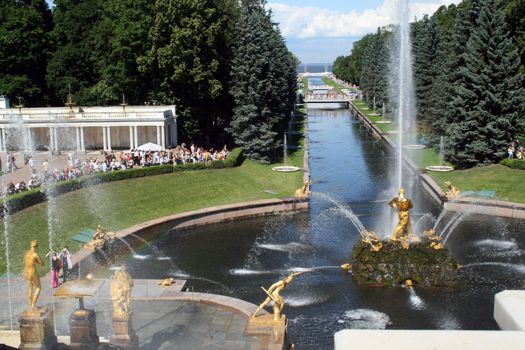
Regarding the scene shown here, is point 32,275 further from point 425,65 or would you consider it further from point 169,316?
point 425,65

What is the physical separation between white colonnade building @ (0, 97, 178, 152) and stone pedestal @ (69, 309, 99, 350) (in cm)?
3533

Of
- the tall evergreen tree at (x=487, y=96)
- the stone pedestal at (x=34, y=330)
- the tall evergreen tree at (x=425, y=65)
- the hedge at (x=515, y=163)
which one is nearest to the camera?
the stone pedestal at (x=34, y=330)

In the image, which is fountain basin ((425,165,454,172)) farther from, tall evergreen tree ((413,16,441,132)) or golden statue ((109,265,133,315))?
golden statue ((109,265,133,315))

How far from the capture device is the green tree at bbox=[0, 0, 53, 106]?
200 ft

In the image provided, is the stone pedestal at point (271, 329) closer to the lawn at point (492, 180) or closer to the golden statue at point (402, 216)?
the golden statue at point (402, 216)

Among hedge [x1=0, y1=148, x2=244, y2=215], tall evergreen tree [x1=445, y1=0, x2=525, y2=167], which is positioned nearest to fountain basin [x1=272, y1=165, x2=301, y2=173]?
hedge [x1=0, y1=148, x2=244, y2=215]

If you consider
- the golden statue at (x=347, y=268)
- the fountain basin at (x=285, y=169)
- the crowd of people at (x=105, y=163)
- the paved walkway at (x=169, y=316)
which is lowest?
the golden statue at (x=347, y=268)

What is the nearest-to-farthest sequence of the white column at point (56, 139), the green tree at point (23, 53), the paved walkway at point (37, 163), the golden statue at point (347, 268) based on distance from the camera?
the golden statue at point (347, 268) → the paved walkway at point (37, 163) → the white column at point (56, 139) → the green tree at point (23, 53)

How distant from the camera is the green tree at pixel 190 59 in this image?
49656 mm

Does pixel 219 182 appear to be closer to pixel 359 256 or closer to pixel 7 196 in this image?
pixel 7 196

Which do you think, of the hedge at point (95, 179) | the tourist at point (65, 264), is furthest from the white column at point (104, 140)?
the tourist at point (65, 264)

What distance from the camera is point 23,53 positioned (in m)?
63.2

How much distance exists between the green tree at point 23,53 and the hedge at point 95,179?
2640cm

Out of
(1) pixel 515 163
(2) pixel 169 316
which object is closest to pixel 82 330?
(2) pixel 169 316
